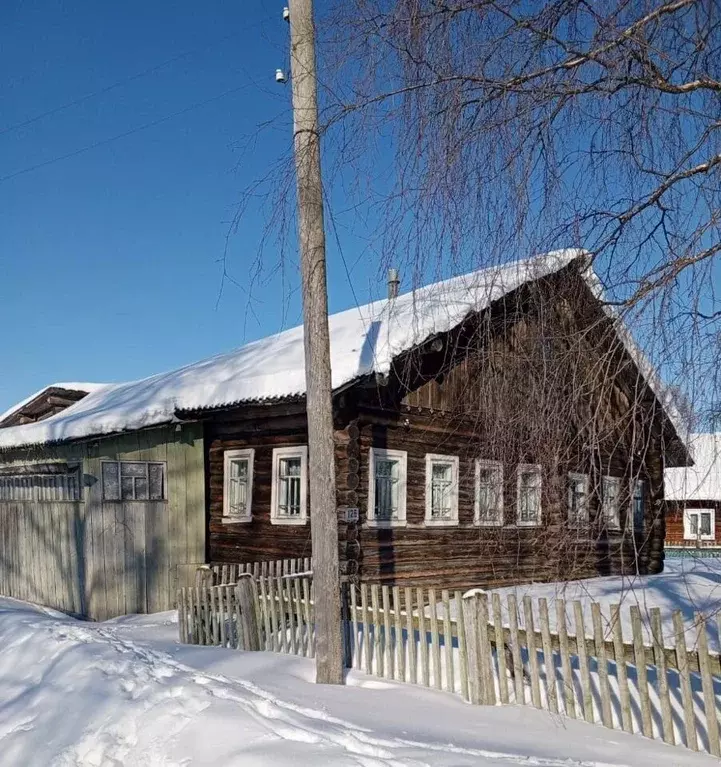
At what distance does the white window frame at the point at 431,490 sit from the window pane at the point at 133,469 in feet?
16.7

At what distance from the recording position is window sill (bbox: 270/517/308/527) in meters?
13.6

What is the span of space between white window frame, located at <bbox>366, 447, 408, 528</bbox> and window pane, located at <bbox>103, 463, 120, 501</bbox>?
14.2 feet

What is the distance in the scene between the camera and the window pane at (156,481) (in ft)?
46.1

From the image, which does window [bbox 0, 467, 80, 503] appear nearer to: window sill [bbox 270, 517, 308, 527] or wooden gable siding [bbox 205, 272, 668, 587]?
wooden gable siding [bbox 205, 272, 668, 587]

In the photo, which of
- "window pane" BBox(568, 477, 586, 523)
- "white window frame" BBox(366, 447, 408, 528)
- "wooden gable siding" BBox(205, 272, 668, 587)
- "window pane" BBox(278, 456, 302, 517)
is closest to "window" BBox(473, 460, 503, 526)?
"wooden gable siding" BBox(205, 272, 668, 587)

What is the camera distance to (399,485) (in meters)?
13.9

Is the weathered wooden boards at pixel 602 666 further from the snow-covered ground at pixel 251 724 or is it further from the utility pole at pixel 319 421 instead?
the utility pole at pixel 319 421

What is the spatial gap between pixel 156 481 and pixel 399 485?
4366 millimetres

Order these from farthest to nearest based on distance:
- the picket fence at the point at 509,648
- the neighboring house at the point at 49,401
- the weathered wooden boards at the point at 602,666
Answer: the neighboring house at the point at 49,401 < the picket fence at the point at 509,648 < the weathered wooden boards at the point at 602,666

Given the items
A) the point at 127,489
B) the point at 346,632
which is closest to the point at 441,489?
the point at 127,489

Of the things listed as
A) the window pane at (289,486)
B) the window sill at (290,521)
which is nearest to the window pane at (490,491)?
the window sill at (290,521)

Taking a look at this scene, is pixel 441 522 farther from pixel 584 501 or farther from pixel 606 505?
pixel 606 505

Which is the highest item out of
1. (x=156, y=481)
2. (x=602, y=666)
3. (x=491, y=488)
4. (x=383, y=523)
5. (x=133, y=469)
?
(x=491, y=488)

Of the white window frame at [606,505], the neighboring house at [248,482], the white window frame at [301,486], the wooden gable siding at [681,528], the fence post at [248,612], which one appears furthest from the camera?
the wooden gable siding at [681,528]
